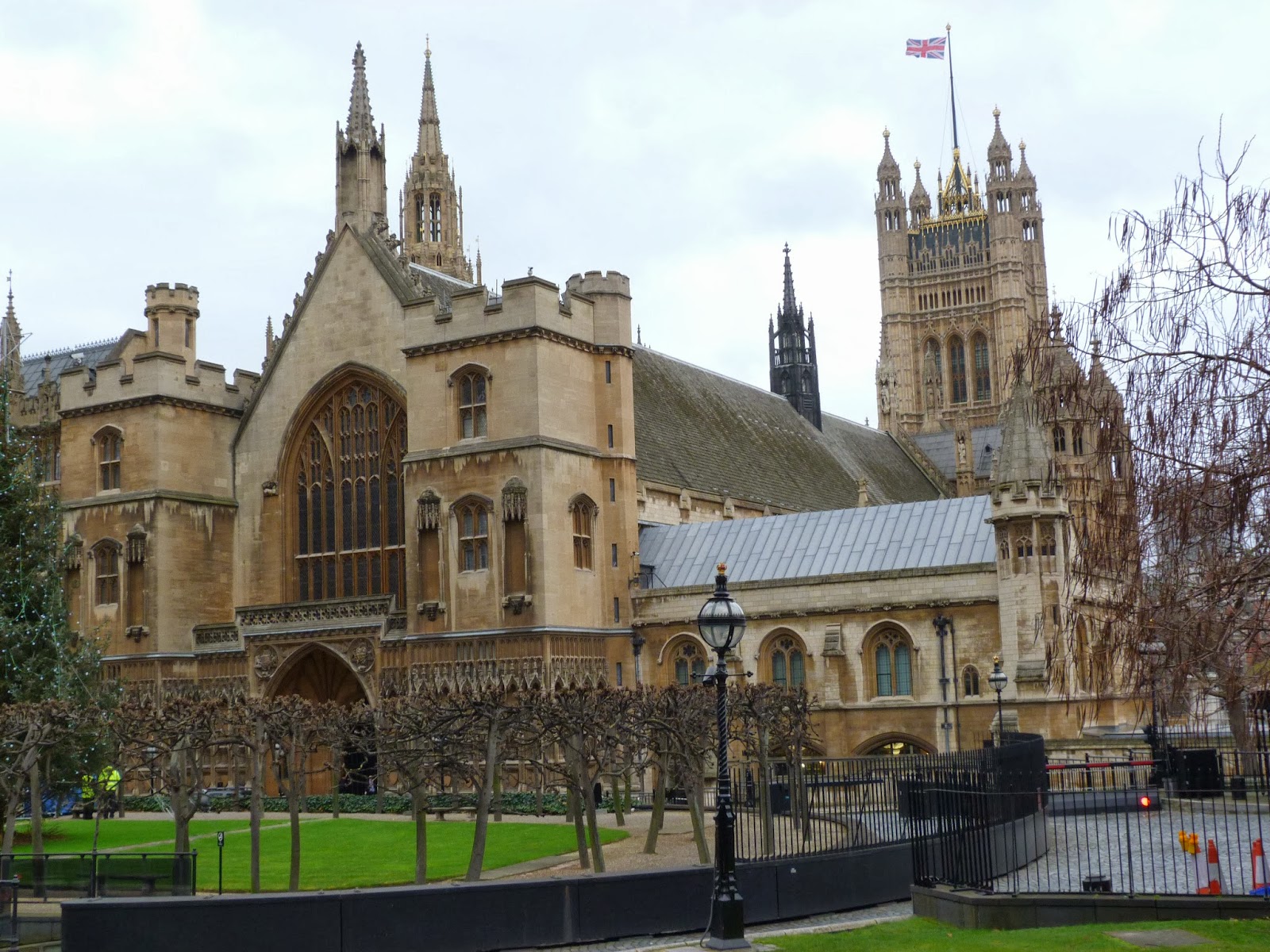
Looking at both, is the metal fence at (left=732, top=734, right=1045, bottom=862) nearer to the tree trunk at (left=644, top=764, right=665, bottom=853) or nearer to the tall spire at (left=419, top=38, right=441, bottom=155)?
the tree trunk at (left=644, top=764, right=665, bottom=853)

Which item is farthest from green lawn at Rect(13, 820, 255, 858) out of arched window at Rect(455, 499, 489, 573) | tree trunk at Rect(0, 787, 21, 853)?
arched window at Rect(455, 499, 489, 573)

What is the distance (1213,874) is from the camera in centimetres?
1848

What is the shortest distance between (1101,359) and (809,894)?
8209 millimetres

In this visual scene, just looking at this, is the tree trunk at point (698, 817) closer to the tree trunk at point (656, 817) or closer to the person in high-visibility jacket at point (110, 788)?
the tree trunk at point (656, 817)

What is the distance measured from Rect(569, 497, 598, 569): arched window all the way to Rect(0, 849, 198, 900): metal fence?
70.7ft

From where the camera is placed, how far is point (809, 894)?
21.0 meters

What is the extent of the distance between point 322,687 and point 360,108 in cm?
1835

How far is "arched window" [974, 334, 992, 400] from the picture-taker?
118 meters

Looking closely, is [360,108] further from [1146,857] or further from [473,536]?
[1146,857]

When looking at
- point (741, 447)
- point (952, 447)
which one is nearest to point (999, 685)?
point (741, 447)

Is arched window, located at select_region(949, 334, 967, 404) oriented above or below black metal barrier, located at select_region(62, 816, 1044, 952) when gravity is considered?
above

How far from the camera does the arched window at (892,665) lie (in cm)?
4256

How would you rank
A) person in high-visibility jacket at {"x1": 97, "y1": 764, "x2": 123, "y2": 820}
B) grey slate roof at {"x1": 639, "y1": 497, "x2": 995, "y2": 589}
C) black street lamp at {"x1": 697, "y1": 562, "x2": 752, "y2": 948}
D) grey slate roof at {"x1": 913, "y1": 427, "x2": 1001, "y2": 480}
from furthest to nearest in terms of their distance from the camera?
grey slate roof at {"x1": 913, "y1": 427, "x2": 1001, "y2": 480} → grey slate roof at {"x1": 639, "y1": 497, "x2": 995, "y2": 589} → person in high-visibility jacket at {"x1": 97, "y1": 764, "x2": 123, "y2": 820} → black street lamp at {"x1": 697, "y1": 562, "x2": 752, "y2": 948}

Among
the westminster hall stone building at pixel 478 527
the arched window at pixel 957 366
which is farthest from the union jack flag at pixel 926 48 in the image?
the westminster hall stone building at pixel 478 527
